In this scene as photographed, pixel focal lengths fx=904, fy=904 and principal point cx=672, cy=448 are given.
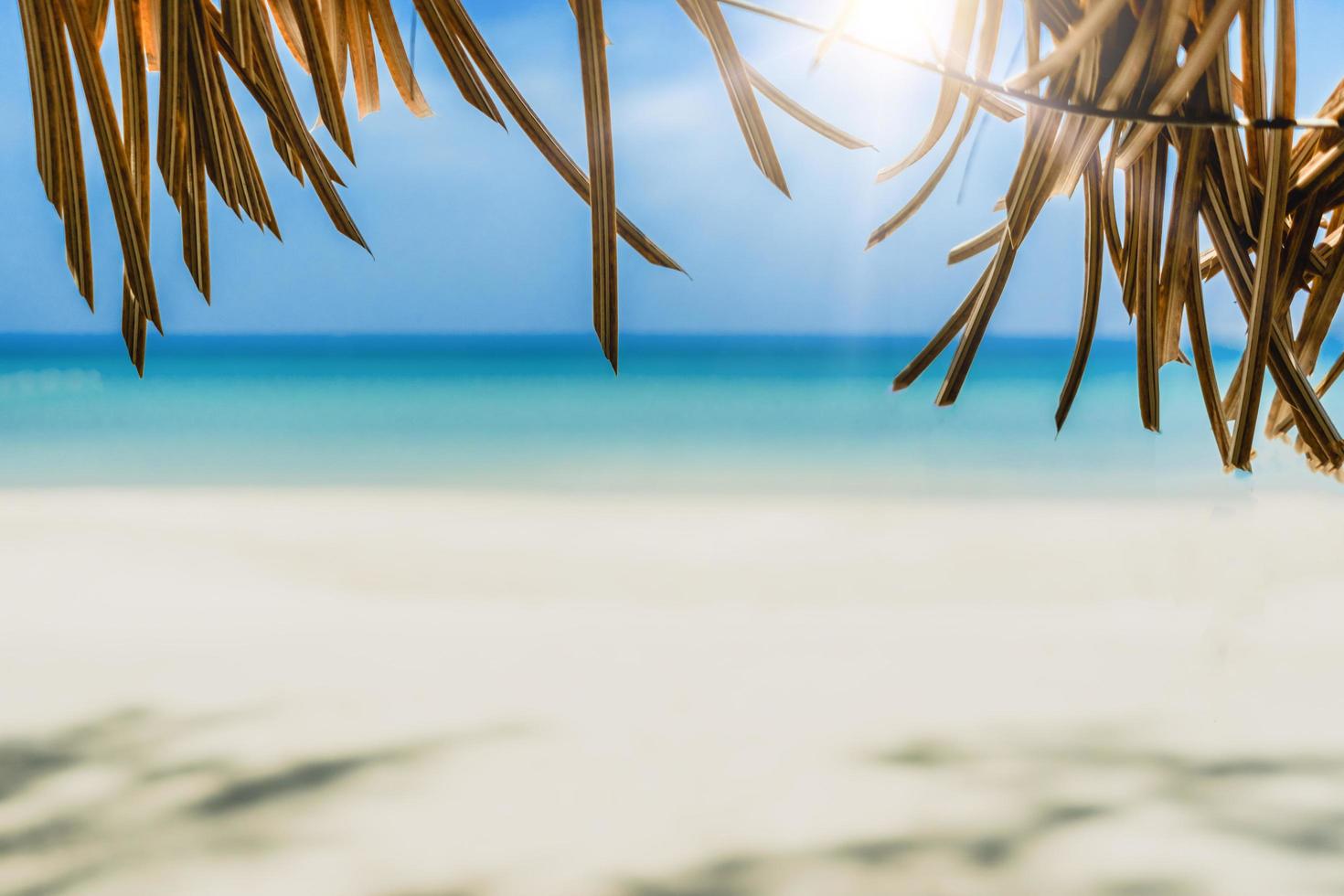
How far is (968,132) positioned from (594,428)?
615 centimetres

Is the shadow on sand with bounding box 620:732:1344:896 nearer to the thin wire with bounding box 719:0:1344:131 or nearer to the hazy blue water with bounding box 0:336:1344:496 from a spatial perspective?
the hazy blue water with bounding box 0:336:1344:496

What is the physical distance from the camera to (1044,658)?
1817 mm

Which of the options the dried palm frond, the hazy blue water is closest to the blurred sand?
the hazy blue water

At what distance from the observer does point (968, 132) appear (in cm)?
27

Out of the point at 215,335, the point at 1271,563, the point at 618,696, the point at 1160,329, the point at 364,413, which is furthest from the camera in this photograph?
the point at 215,335

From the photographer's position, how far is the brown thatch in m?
0.20

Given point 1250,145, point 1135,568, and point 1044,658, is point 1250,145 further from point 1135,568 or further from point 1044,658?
point 1135,568

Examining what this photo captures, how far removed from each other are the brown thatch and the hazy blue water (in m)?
1.66

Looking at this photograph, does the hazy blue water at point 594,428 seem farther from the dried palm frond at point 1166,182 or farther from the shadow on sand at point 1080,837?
the dried palm frond at point 1166,182

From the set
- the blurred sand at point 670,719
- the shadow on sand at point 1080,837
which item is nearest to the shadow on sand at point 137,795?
the blurred sand at point 670,719

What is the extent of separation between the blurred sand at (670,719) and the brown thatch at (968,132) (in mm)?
886

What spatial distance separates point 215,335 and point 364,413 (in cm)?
1178

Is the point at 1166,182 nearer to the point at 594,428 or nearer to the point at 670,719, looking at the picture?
the point at 670,719

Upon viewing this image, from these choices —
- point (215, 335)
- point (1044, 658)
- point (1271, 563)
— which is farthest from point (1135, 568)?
point (215, 335)
